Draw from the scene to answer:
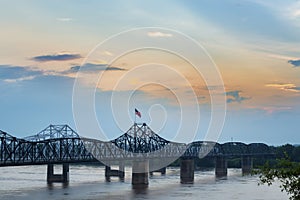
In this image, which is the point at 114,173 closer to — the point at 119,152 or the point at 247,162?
the point at 119,152

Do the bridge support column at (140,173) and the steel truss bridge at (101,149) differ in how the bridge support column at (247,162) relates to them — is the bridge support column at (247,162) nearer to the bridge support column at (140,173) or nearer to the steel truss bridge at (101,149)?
the steel truss bridge at (101,149)

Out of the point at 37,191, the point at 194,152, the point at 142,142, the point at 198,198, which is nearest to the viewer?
the point at 198,198

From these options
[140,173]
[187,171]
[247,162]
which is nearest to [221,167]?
[187,171]

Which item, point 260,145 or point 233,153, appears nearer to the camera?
point 233,153

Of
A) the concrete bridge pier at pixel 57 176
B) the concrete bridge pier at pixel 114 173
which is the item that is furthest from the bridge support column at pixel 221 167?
the concrete bridge pier at pixel 57 176

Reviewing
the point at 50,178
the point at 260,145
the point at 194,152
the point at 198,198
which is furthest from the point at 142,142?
the point at 260,145

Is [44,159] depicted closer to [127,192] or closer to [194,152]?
[127,192]

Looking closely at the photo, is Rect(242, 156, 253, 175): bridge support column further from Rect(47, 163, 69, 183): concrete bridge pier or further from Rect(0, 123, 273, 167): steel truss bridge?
Rect(47, 163, 69, 183): concrete bridge pier
